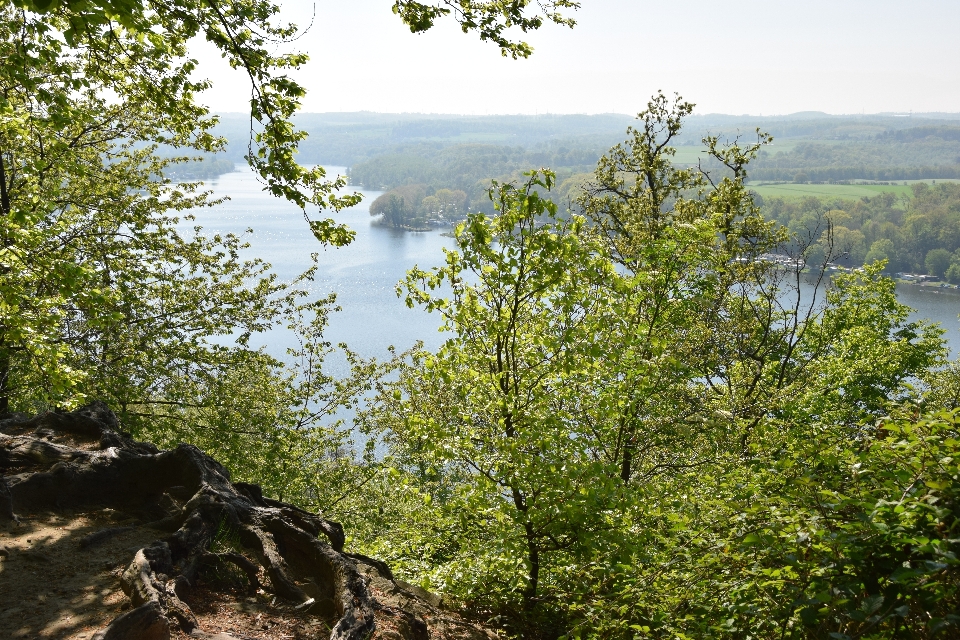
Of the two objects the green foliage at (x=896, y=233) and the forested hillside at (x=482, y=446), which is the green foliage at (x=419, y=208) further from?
the forested hillside at (x=482, y=446)

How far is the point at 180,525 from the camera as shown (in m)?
6.35

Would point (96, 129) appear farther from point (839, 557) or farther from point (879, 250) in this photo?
point (879, 250)

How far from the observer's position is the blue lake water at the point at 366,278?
223 ft

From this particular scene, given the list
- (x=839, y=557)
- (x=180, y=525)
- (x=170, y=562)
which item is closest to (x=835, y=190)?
(x=839, y=557)

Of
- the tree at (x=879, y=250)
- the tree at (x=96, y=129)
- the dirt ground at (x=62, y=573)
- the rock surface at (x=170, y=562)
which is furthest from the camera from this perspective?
the tree at (x=879, y=250)

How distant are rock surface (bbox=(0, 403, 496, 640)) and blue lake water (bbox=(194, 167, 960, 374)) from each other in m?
29.8

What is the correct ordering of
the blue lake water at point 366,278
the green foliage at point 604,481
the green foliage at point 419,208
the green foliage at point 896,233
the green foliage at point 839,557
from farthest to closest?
the green foliage at point 419,208 < the green foliage at point 896,233 < the blue lake water at point 366,278 < the green foliage at point 604,481 < the green foliage at point 839,557

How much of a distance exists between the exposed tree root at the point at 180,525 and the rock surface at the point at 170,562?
0.01 metres

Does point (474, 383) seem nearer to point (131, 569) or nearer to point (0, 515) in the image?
point (131, 569)

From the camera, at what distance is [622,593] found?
519 cm

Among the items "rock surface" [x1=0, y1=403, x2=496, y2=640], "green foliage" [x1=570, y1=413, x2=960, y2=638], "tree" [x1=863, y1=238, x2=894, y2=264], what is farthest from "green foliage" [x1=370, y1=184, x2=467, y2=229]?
"green foliage" [x1=570, y1=413, x2=960, y2=638]

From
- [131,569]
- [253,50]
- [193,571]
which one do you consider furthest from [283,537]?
[253,50]

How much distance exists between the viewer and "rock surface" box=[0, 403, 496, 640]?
4.81 m

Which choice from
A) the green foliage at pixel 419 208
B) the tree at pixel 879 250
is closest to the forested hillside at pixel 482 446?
the tree at pixel 879 250
